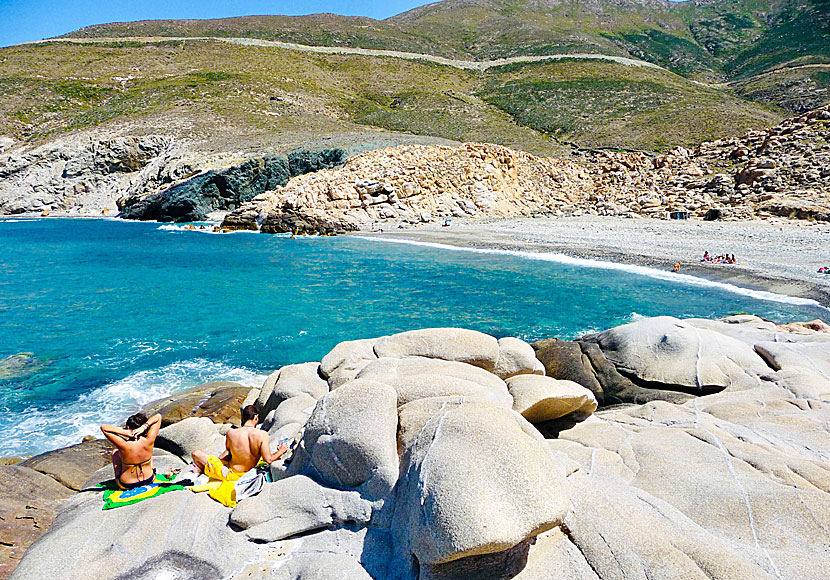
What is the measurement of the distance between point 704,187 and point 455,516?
48090mm

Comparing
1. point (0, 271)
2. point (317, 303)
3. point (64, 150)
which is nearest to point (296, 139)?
point (64, 150)

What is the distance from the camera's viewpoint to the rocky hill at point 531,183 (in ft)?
132

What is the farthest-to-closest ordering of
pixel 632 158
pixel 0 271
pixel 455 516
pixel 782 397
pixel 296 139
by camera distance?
pixel 296 139, pixel 632 158, pixel 0 271, pixel 782 397, pixel 455 516

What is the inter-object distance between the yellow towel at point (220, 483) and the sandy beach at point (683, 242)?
22.2 meters

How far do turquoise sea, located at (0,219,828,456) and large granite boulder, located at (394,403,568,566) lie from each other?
946 centimetres

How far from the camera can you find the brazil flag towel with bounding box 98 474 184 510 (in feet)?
20.2

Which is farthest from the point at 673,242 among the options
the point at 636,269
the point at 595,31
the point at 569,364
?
the point at 595,31

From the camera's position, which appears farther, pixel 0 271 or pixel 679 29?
pixel 679 29

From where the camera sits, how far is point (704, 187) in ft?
140

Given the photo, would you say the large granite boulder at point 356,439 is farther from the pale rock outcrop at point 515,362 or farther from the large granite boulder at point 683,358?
the large granite boulder at point 683,358

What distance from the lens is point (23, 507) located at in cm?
622

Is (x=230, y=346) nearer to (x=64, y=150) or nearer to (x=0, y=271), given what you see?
(x=0, y=271)

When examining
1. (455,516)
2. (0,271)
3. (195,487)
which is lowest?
(0,271)

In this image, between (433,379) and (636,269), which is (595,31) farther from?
(433,379)
